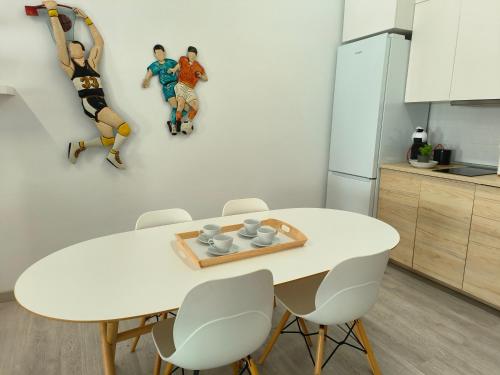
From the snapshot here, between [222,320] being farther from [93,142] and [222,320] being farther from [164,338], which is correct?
[93,142]

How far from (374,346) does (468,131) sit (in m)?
2.09

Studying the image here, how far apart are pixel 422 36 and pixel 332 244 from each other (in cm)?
226

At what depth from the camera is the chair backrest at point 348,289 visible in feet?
4.50

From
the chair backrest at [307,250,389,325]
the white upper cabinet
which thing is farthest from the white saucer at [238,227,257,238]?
the white upper cabinet

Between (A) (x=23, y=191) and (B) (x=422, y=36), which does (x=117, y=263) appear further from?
(B) (x=422, y=36)

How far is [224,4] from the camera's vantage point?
2.87 metres

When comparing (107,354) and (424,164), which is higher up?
(424,164)

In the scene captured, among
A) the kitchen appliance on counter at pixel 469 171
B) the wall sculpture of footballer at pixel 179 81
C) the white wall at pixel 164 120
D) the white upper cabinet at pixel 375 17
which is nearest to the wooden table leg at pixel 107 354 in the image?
the white wall at pixel 164 120

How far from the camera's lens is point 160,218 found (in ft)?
6.71

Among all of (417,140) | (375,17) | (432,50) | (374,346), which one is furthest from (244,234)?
(375,17)

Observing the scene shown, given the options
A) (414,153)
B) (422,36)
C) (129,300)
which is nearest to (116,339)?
(129,300)

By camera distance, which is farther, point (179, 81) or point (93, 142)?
point (179, 81)

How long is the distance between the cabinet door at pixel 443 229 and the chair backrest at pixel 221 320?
198 centimetres

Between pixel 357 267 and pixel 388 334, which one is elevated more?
pixel 357 267
